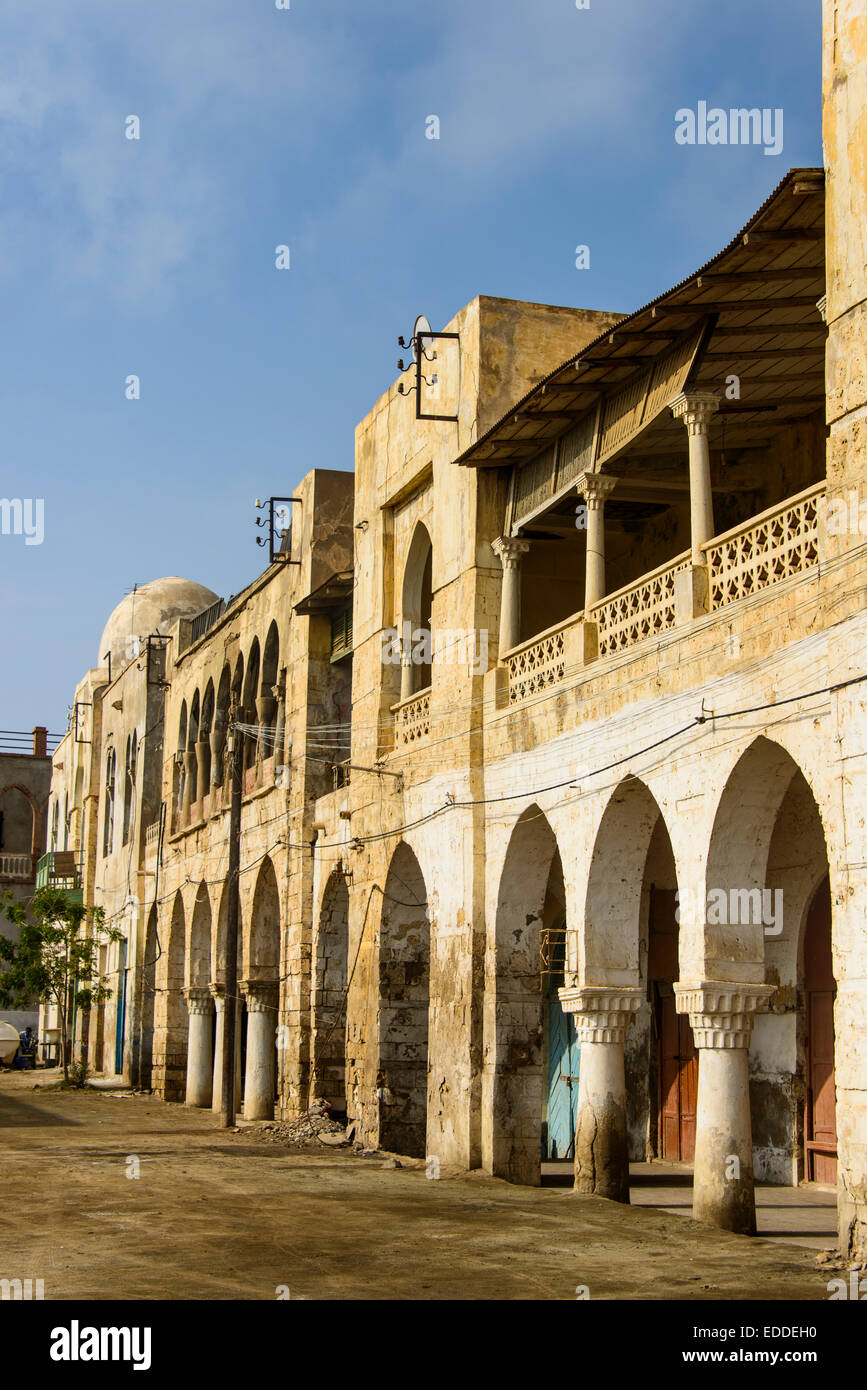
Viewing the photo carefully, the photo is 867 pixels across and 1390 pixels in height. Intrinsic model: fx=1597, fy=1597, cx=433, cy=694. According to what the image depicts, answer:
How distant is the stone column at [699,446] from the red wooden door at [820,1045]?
15.2ft

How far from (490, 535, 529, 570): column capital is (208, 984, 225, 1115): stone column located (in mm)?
12015

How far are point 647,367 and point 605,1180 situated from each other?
23.2ft

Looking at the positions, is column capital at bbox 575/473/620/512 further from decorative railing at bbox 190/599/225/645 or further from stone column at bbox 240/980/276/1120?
decorative railing at bbox 190/599/225/645

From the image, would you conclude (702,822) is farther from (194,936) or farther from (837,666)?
(194,936)

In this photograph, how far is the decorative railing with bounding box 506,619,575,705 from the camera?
49.9 ft

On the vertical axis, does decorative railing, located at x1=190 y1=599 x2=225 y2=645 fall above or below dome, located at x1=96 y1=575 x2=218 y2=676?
below

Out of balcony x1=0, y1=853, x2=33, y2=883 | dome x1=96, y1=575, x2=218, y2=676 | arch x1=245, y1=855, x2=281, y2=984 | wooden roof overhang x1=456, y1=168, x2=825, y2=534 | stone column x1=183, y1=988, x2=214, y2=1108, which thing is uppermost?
dome x1=96, y1=575, x2=218, y2=676

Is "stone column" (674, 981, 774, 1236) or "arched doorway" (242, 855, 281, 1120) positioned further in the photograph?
"arched doorway" (242, 855, 281, 1120)

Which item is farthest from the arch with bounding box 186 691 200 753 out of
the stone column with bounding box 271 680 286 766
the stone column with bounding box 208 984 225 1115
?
the stone column with bounding box 271 680 286 766

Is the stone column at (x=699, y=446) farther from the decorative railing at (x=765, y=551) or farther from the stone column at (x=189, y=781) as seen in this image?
the stone column at (x=189, y=781)

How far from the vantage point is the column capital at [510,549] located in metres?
16.5
